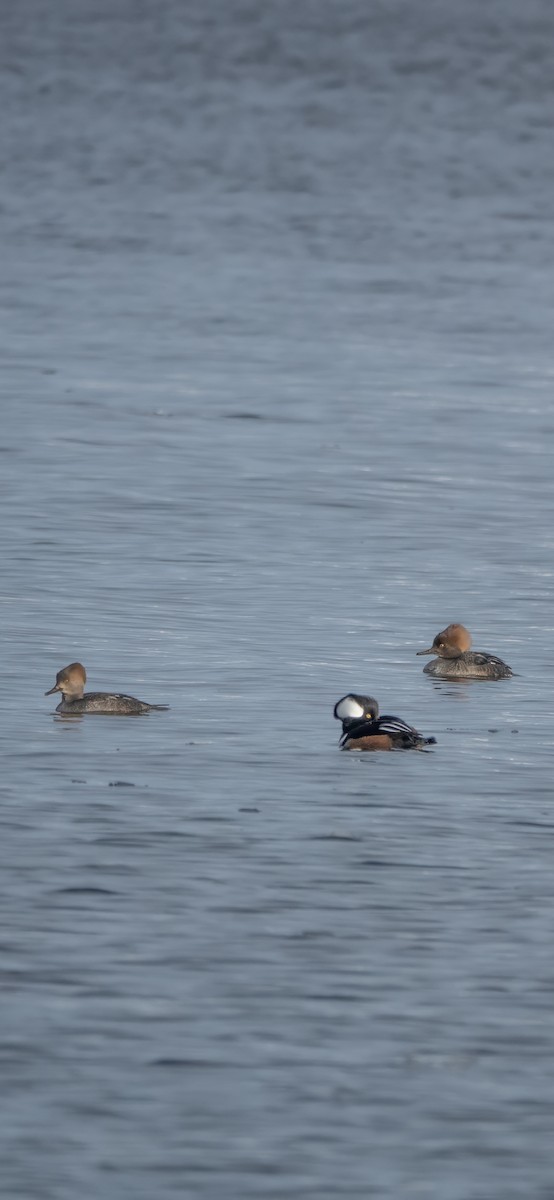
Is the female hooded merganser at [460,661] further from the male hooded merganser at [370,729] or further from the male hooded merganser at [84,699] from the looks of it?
the male hooded merganser at [84,699]

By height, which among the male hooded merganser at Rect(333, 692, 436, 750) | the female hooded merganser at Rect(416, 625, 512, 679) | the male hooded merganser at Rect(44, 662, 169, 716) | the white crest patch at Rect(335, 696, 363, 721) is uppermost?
the female hooded merganser at Rect(416, 625, 512, 679)

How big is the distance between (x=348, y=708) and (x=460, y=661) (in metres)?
1.97

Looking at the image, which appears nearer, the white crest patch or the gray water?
the gray water

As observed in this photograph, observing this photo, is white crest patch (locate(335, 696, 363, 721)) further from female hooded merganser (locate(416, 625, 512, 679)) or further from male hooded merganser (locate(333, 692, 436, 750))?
female hooded merganser (locate(416, 625, 512, 679))

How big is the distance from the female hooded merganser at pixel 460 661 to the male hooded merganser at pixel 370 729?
176 centimetres

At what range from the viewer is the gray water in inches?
320

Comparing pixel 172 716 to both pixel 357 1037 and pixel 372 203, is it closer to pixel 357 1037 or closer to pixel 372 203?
pixel 357 1037

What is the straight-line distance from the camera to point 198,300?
3509 centimetres

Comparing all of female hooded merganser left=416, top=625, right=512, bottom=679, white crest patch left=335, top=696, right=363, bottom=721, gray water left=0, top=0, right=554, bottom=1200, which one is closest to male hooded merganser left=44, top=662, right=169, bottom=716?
gray water left=0, top=0, right=554, bottom=1200

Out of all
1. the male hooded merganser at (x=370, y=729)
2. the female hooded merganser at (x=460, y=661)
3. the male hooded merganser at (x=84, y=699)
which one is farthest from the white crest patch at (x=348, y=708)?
the female hooded merganser at (x=460, y=661)

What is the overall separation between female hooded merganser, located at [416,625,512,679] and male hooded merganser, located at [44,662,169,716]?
2.08 m

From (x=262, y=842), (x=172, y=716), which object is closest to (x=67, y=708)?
(x=172, y=716)

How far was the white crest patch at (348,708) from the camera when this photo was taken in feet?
41.4

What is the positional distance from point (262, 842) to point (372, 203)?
38.0 meters
